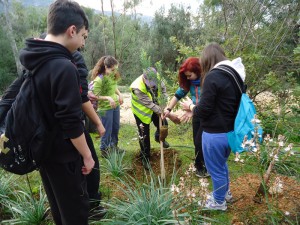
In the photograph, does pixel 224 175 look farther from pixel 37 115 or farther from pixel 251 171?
pixel 37 115

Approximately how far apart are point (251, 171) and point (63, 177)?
308 centimetres

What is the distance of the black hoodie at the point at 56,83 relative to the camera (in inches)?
66.5

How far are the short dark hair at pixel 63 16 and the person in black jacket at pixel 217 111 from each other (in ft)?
4.53

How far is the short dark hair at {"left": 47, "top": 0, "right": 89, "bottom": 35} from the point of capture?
1.76 metres

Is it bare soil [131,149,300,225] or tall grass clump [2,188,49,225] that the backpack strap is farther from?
tall grass clump [2,188,49,225]

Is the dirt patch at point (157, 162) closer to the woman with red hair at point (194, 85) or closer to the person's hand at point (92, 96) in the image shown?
the woman with red hair at point (194, 85)

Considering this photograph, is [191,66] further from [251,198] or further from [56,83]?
[56,83]

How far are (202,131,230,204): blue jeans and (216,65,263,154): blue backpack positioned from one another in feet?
0.33

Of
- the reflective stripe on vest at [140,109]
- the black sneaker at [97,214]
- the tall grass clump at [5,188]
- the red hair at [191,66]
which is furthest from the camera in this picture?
the reflective stripe on vest at [140,109]

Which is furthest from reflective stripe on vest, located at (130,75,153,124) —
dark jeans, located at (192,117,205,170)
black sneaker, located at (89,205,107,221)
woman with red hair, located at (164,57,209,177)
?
black sneaker, located at (89,205,107,221)

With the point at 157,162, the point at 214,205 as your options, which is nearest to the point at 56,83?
the point at 214,205

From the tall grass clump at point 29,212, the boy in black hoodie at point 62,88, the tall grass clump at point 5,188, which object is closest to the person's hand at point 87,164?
the boy in black hoodie at point 62,88

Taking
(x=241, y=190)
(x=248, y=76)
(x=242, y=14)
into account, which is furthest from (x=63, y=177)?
(x=242, y=14)

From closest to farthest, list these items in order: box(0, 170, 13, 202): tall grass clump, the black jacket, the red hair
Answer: the black jacket, box(0, 170, 13, 202): tall grass clump, the red hair
